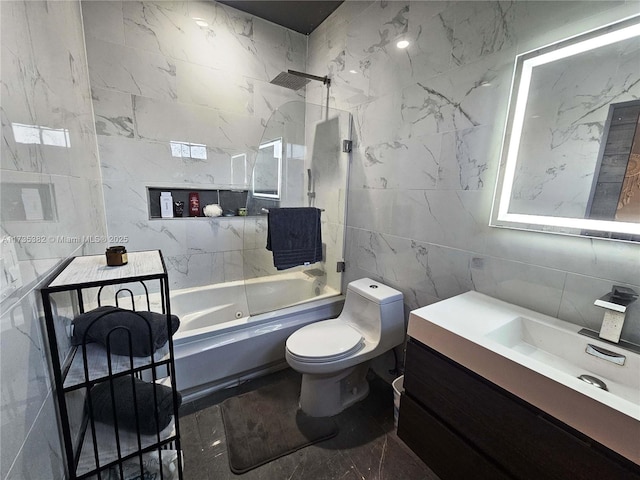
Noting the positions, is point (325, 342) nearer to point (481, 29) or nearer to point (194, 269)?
point (194, 269)

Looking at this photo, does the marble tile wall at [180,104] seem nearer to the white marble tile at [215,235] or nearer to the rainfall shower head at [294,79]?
the white marble tile at [215,235]

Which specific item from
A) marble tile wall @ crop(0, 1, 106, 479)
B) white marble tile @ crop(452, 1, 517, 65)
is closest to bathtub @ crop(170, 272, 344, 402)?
marble tile wall @ crop(0, 1, 106, 479)

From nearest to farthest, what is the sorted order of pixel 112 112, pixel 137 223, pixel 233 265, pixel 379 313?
pixel 379 313 → pixel 112 112 → pixel 137 223 → pixel 233 265

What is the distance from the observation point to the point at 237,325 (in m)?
1.83

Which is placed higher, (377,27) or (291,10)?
(291,10)

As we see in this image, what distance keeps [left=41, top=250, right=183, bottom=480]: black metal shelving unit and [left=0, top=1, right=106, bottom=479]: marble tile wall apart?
0.03m

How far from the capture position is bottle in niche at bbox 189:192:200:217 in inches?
91.9

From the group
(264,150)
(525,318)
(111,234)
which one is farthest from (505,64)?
(111,234)

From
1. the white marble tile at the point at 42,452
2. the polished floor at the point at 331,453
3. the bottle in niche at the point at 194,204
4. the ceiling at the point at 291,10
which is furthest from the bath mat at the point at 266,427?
the ceiling at the point at 291,10

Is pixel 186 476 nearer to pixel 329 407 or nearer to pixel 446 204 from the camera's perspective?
pixel 329 407

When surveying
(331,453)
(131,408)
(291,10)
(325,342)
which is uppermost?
(291,10)

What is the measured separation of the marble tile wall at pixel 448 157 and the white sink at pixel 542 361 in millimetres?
114

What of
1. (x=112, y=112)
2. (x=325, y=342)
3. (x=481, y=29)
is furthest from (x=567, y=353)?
(x=112, y=112)

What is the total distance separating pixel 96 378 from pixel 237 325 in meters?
1.02
